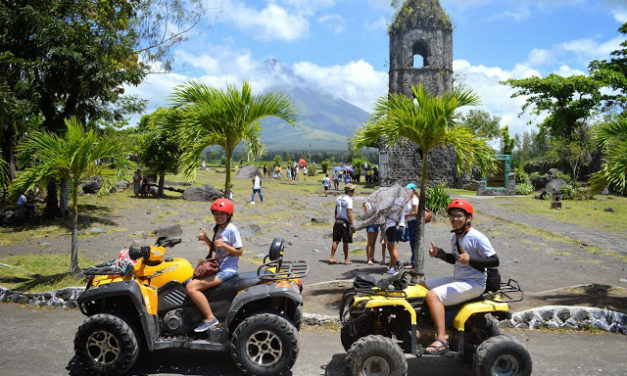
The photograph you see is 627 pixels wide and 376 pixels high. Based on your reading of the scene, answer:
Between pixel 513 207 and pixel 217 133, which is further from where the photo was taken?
pixel 513 207

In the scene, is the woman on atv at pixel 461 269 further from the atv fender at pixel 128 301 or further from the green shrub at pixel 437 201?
the green shrub at pixel 437 201

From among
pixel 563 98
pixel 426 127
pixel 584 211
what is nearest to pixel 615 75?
pixel 563 98

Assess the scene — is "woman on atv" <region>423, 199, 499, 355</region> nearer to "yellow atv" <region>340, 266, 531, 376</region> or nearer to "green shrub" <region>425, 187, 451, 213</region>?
"yellow atv" <region>340, 266, 531, 376</region>

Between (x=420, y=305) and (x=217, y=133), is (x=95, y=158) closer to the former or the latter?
(x=217, y=133)

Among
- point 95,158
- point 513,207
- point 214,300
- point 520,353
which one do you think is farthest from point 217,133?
point 513,207

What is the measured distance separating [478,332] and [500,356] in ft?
1.32

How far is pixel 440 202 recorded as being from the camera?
1788cm

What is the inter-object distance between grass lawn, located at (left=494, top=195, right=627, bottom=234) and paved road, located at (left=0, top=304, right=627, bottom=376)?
41.8ft

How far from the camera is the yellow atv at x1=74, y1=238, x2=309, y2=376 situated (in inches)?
196

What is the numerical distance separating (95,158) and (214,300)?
5.41m

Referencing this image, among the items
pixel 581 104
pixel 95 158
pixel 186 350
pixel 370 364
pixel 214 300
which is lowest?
pixel 186 350

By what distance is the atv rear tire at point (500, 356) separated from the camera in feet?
15.0

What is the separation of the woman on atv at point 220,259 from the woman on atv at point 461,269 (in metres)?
2.28

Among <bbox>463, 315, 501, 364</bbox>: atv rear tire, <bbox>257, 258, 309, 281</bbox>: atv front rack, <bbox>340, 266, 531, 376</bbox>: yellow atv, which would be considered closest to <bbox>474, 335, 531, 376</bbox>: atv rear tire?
<bbox>340, 266, 531, 376</bbox>: yellow atv
